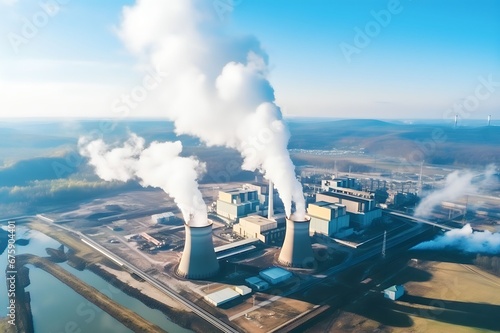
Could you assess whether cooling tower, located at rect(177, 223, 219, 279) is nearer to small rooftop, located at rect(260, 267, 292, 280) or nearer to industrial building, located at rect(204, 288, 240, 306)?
industrial building, located at rect(204, 288, 240, 306)

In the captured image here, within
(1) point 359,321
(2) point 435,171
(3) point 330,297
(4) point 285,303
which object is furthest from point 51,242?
(2) point 435,171

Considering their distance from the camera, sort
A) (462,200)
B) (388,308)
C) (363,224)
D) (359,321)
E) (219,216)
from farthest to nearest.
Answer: (462,200) → (219,216) → (363,224) → (388,308) → (359,321)

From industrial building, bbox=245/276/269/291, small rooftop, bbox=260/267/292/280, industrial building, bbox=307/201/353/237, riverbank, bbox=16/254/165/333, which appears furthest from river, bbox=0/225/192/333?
industrial building, bbox=307/201/353/237

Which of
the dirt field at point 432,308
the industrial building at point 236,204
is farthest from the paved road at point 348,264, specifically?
the industrial building at point 236,204

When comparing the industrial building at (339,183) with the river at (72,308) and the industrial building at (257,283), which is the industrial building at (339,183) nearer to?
the industrial building at (257,283)

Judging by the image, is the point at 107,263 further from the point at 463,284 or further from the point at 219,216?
the point at 463,284
